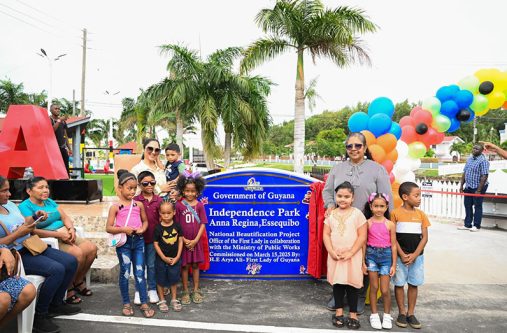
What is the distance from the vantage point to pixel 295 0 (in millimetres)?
13656

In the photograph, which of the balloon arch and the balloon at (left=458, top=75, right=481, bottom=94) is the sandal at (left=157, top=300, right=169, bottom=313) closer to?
the balloon arch

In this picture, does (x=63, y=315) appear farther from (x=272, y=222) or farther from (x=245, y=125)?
(x=245, y=125)

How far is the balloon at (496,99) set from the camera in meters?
6.66

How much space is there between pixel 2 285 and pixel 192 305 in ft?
5.91

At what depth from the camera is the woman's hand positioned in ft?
10.2

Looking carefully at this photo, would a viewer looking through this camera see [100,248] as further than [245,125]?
No

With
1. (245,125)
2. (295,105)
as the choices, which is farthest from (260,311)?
(245,125)

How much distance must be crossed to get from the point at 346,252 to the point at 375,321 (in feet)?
2.18

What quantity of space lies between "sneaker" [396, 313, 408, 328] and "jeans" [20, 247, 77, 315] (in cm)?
310

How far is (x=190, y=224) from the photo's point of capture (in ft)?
14.0

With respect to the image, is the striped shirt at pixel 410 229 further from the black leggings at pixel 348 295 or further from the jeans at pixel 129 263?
the jeans at pixel 129 263

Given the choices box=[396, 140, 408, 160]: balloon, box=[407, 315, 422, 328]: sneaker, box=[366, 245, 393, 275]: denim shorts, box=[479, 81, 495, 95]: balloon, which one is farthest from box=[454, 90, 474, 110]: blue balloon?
box=[407, 315, 422, 328]: sneaker

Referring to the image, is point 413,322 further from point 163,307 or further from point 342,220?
point 163,307

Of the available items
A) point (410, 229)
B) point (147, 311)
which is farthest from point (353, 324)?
point (147, 311)
